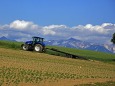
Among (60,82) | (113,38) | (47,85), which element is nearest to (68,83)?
(60,82)

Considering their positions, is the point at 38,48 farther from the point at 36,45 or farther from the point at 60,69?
the point at 60,69

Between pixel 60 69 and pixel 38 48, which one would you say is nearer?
pixel 60 69

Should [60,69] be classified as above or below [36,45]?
below

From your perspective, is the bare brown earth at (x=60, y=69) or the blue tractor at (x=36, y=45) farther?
the blue tractor at (x=36, y=45)

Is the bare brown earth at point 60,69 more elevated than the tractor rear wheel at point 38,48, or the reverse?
the tractor rear wheel at point 38,48

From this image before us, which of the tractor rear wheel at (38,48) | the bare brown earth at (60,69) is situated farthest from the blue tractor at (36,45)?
the bare brown earth at (60,69)

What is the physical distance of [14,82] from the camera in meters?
26.8

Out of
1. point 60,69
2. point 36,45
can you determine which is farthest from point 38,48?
point 60,69

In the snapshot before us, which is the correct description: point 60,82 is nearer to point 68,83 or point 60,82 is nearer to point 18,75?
point 68,83

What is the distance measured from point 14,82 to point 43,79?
4171 millimetres

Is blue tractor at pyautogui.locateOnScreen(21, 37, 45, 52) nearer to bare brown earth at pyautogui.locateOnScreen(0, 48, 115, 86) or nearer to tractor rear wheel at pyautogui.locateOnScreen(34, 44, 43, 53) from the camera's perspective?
tractor rear wheel at pyautogui.locateOnScreen(34, 44, 43, 53)

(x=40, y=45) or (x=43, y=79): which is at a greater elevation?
(x=40, y=45)

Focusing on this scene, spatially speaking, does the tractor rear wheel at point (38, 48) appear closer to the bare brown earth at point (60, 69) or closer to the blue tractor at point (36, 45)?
the blue tractor at point (36, 45)

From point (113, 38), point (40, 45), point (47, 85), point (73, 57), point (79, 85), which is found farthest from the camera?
point (113, 38)
